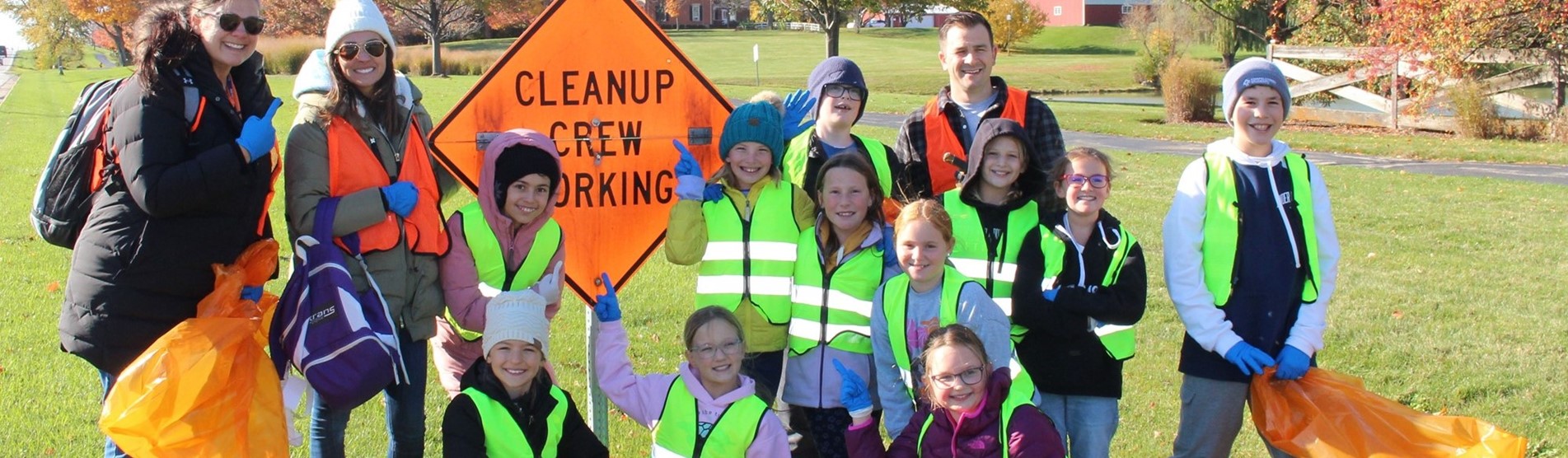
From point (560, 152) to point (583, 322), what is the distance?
10.9 ft

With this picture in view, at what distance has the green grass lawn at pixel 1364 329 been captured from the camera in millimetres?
5723

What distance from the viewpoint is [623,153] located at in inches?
187

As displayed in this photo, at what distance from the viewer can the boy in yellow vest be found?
4.21 m

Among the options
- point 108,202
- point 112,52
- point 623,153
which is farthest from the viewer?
point 112,52

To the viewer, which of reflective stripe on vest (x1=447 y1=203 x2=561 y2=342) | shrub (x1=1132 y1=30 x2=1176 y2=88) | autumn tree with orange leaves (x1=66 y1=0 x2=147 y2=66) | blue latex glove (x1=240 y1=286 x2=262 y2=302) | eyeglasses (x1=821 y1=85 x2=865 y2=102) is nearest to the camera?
blue latex glove (x1=240 y1=286 x2=262 y2=302)

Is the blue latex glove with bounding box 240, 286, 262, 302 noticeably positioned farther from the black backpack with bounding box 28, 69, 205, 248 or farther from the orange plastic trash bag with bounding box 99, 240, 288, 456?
the black backpack with bounding box 28, 69, 205, 248

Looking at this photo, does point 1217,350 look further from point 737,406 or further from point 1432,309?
point 1432,309

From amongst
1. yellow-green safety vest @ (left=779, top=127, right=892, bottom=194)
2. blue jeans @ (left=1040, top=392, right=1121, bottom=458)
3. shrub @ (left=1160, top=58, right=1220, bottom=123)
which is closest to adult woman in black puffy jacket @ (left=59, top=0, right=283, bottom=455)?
yellow-green safety vest @ (left=779, top=127, right=892, bottom=194)

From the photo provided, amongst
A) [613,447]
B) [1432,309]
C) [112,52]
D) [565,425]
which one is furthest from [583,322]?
[112,52]

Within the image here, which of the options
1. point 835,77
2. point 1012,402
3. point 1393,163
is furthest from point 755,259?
point 1393,163

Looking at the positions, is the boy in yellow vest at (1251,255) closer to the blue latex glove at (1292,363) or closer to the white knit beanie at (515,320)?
the blue latex glove at (1292,363)

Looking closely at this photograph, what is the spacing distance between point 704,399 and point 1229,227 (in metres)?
1.88

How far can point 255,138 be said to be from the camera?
3.70 m

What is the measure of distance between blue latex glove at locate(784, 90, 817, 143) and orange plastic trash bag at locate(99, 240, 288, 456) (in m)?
2.02
